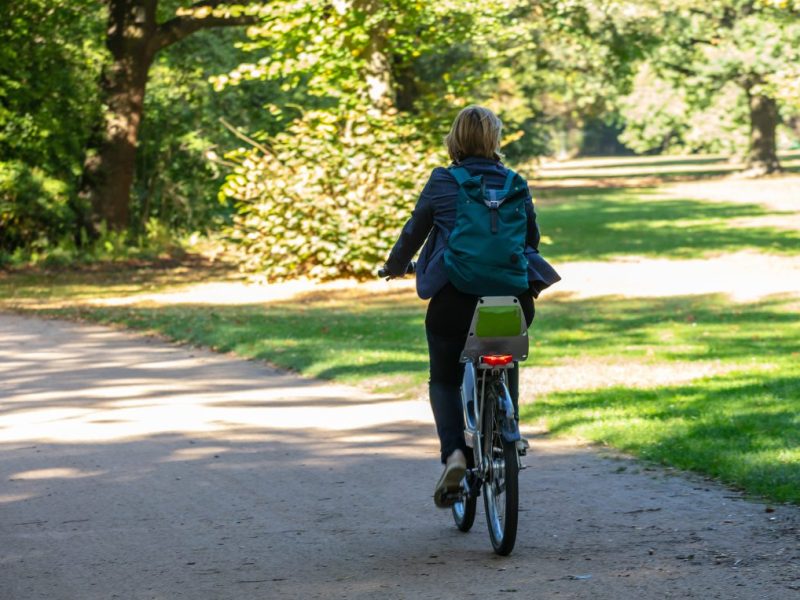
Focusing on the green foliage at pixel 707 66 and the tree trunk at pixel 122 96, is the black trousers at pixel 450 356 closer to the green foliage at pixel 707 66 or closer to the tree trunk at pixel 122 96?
the tree trunk at pixel 122 96

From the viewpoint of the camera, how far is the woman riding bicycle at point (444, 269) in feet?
19.0

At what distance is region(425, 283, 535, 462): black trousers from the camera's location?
584 cm

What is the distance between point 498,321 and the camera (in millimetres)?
5656

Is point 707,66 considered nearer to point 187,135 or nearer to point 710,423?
point 187,135

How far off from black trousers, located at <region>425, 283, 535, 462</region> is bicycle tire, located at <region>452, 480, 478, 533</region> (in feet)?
0.64

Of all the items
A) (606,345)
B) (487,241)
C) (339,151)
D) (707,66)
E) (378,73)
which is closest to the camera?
(487,241)

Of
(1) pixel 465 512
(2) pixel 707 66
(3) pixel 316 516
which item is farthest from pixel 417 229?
(2) pixel 707 66

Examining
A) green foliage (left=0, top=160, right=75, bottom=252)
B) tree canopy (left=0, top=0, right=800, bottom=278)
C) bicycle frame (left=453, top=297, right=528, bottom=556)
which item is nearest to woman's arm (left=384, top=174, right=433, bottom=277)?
bicycle frame (left=453, top=297, right=528, bottom=556)

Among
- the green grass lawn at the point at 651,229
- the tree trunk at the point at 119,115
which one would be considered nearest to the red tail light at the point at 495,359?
the green grass lawn at the point at 651,229

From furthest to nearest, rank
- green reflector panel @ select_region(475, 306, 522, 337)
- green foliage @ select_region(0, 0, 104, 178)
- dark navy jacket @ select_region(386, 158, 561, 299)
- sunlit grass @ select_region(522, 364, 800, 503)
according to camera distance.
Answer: green foliage @ select_region(0, 0, 104, 178) < sunlit grass @ select_region(522, 364, 800, 503) < dark navy jacket @ select_region(386, 158, 561, 299) < green reflector panel @ select_region(475, 306, 522, 337)

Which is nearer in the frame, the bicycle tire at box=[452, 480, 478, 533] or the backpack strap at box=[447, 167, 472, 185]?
the backpack strap at box=[447, 167, 472, 185]

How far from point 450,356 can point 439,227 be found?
55 centimetres

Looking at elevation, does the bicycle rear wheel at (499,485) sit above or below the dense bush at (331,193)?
below

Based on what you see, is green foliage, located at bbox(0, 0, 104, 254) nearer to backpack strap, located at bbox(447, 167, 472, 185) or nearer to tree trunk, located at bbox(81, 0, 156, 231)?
tree trunk, located at bbox(81, 0, 156, 231)
